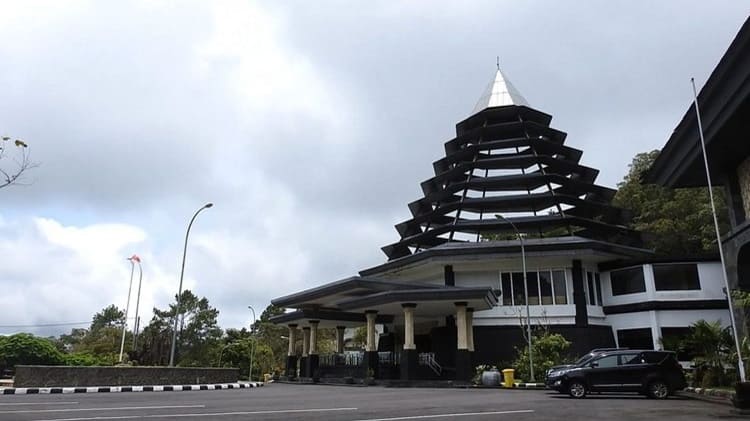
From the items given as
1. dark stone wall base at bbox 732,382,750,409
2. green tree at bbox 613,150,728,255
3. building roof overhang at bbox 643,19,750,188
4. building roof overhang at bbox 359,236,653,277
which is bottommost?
dark stone wall base at bbox 732,382,750,409

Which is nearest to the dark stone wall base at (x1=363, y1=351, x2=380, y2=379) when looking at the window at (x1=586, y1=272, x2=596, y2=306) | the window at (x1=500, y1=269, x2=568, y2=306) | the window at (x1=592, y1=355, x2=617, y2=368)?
the window at (x1=500, y1=269, x2=568, y2=306)

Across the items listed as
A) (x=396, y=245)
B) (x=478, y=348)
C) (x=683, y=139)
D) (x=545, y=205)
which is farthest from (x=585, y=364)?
(x=396, y=245)

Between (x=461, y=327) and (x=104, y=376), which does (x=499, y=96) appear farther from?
(x=104, y=376)

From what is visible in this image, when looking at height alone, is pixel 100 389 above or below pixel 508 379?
below

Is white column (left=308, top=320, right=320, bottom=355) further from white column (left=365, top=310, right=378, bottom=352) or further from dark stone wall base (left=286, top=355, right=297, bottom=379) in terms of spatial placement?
white column (left=365, top=310, right=378, bottom=352)

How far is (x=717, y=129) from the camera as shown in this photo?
1590 cm

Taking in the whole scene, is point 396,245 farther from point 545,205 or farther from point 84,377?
point 84,377

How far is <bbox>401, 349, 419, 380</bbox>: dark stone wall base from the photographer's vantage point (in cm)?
2641

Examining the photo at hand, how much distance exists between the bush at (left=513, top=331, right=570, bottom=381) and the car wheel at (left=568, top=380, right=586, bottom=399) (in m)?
8.80

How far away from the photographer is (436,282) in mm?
32938

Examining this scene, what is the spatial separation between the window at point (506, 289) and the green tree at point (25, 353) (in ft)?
83.0

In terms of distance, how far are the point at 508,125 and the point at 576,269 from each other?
12.1 metres

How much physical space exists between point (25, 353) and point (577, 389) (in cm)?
2956

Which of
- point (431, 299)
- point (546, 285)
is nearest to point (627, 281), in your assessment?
point (546, 285)
